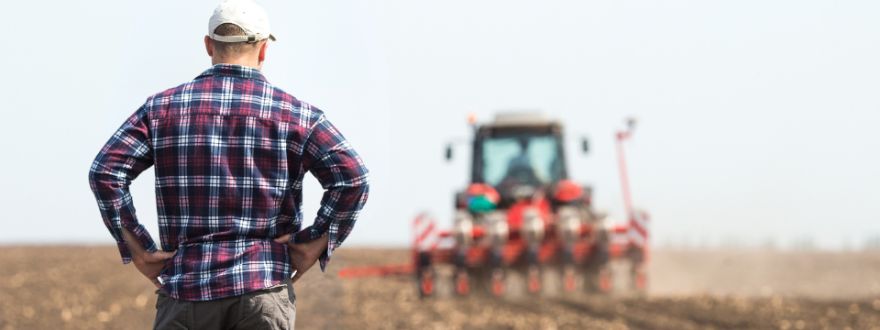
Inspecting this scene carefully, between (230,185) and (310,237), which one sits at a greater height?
(230,185)

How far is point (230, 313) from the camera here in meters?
3.04

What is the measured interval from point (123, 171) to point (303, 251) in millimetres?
485

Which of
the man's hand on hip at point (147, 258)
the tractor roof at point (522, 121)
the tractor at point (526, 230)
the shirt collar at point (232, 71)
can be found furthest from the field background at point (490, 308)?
the shirt collar at point (232, 71)

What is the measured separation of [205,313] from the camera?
9.91 feet

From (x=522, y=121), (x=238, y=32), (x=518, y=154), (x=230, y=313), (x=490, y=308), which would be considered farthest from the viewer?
(x=518, y=154)

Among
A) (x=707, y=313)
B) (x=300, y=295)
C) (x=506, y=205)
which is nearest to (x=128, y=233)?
A: (x=300, y=295)

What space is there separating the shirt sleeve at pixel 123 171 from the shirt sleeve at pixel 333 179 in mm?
390

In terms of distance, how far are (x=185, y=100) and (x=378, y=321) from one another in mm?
11141

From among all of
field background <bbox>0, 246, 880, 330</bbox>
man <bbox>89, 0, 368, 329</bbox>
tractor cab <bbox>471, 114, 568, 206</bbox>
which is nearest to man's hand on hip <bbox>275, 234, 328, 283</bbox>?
man <bbox>89, 0, 368, 329</bbox>

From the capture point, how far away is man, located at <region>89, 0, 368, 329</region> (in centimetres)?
303

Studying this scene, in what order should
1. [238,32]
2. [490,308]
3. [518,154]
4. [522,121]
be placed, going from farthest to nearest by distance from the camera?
[518,154], [522,121], [490,308], [238,32]

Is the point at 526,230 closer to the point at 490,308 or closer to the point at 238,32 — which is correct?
the point at 490,308

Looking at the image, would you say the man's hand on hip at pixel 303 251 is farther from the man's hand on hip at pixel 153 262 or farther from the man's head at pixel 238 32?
the man's head at pixel 238 32

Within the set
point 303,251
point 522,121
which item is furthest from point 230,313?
point 522,121
